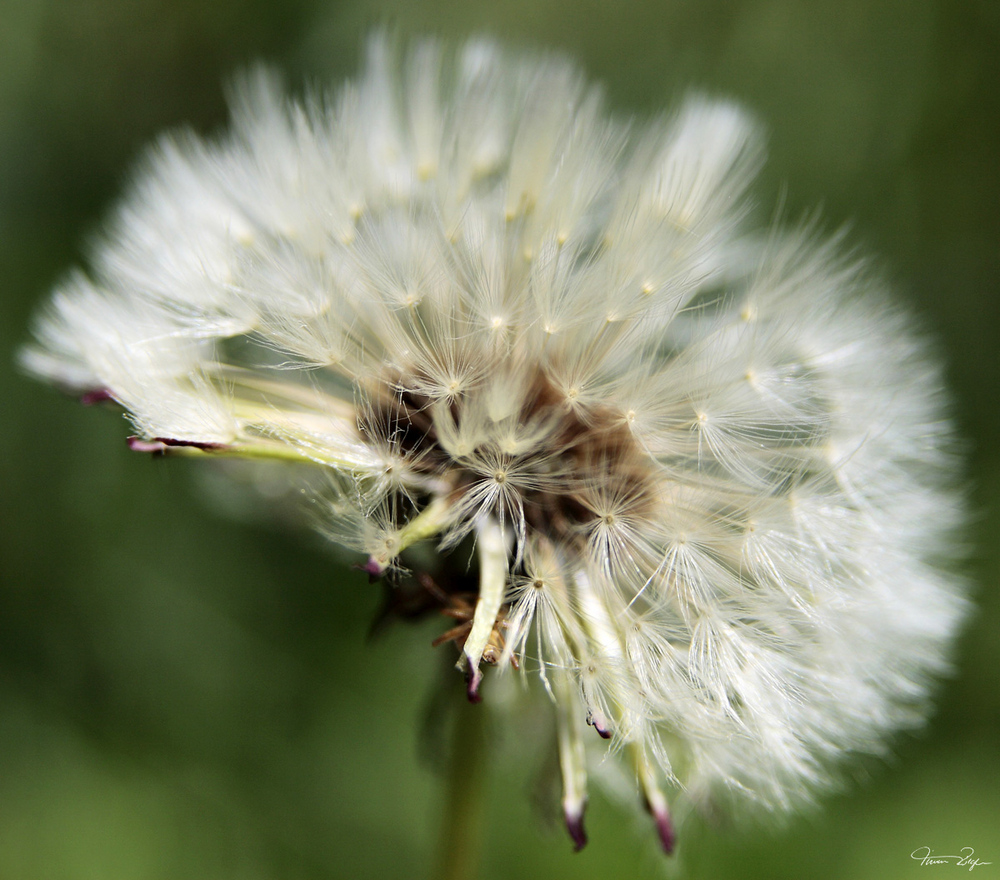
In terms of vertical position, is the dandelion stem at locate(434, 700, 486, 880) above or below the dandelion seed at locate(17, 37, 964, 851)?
below

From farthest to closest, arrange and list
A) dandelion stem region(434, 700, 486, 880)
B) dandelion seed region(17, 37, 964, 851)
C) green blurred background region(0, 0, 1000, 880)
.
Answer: green blurred background region(0, 0, 1000, 880)
dandelion stem region(434, 700, 486, 880)
dandelion seed region(17, 37, 964, 851)

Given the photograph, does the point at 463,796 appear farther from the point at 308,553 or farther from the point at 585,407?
the point at 308,553

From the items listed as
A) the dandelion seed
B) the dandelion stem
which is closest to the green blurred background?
the dandelion stem

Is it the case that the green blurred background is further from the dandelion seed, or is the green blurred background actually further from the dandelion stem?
the dandelion seed

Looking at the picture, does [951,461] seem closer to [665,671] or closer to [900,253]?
[665,671]

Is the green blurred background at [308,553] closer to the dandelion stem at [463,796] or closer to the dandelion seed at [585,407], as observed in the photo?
the dandelion stem at [463,796]

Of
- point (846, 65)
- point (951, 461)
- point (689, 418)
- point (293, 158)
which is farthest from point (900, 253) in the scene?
point (293, 158)

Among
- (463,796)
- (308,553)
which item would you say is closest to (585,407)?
(463,796)
